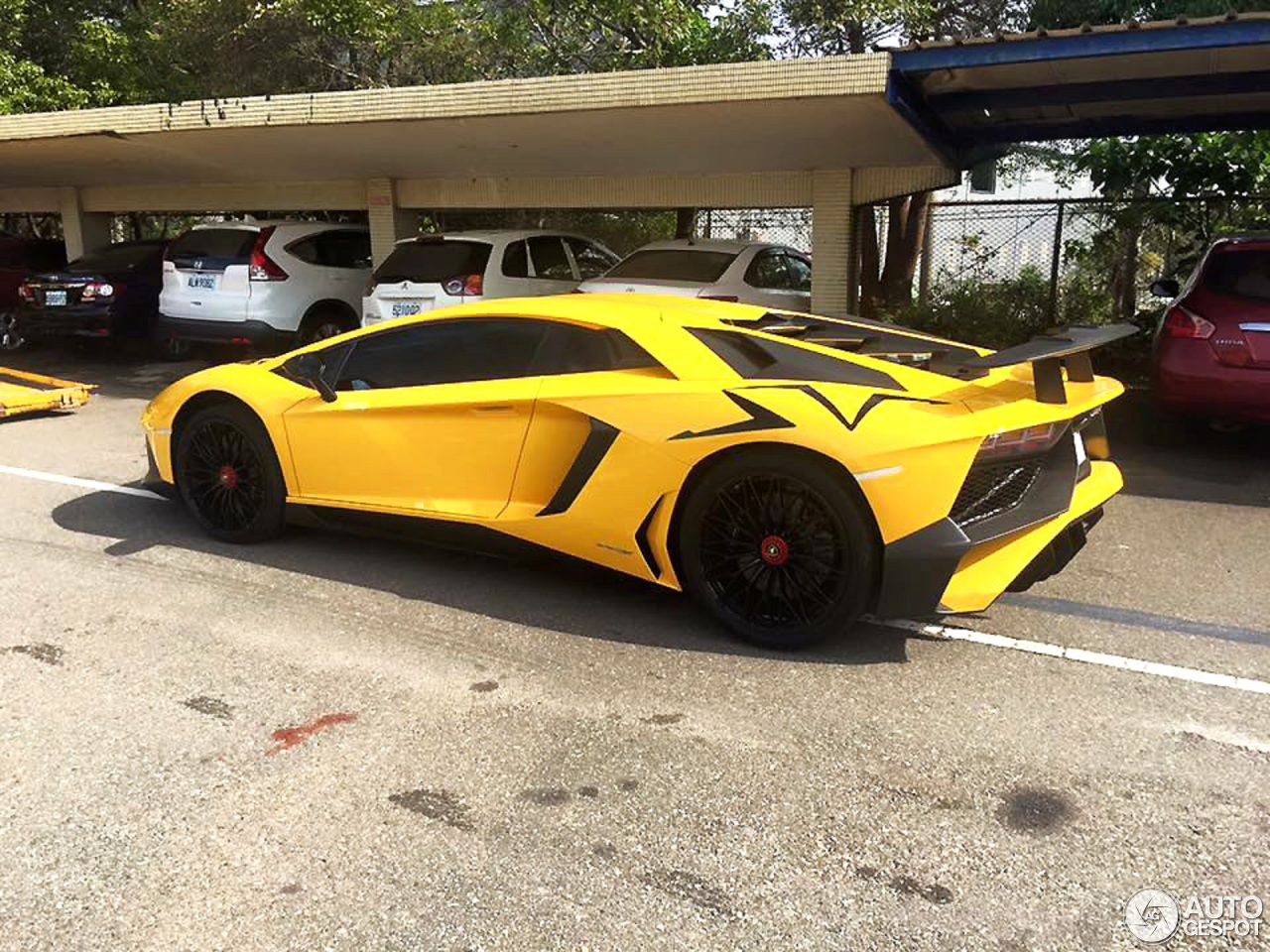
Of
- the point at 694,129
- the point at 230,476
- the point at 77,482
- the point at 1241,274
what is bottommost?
the point at 77,482

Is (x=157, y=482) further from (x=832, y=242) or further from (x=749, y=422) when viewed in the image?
(x=832, y=242)

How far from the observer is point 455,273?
9.93 m

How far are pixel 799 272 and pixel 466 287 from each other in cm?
Result: 353

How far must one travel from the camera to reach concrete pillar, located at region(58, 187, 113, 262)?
16.2 meters

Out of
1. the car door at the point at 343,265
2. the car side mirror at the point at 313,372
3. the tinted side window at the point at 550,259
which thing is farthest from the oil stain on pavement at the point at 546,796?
the car door at the point at 343,265

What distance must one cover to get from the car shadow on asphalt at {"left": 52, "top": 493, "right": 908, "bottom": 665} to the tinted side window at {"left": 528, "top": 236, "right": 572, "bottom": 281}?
212 inches

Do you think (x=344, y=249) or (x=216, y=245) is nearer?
(x=216, y=245)

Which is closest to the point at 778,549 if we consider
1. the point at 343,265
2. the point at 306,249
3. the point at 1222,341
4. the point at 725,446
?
the point at 725,446

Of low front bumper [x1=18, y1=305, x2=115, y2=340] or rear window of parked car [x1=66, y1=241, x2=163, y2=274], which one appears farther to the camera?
rear window of parked car [x1=66, y1=241, x2=163, y2=274]

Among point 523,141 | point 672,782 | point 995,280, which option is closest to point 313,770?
point 672,782

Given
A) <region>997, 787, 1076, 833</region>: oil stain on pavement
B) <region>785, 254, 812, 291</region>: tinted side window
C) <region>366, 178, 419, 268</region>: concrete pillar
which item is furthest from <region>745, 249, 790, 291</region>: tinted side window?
<region>997, 787, 1076, 833</region>: oil stain on pavement

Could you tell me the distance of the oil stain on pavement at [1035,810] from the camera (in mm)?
2930

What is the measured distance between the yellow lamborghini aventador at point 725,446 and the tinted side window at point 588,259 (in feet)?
20.6

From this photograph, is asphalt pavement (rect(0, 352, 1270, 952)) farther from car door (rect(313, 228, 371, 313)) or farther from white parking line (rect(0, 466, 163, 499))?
car door (rect(313, 228, 371, 313))
